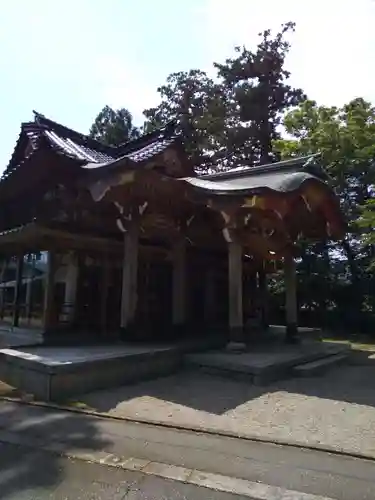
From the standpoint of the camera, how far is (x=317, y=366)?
7762 millimetres

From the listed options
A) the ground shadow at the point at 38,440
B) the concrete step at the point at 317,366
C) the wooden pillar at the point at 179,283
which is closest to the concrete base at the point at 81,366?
the ground shadow at the point at 38,440

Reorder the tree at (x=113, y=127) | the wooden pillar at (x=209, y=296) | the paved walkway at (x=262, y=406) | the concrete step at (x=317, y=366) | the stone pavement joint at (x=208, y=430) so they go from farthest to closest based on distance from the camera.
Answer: the tree at (x=113, y=127) → the wooden pillar at (x=209, y=296) → the concrete step at (x=317, y=366) → the paved walkway at (x=262, y=406) → the stone pavement joint at (x=208, y=430)

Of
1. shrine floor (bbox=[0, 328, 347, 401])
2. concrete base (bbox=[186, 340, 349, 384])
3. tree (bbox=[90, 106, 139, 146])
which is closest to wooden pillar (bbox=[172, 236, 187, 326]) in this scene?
shrine floor (bbox=[0, 328, 347, 401])

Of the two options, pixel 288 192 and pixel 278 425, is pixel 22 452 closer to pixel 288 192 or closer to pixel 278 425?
pixel 278 425

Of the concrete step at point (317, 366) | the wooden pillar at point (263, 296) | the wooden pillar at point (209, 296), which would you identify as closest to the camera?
the concrete step at point (317, 366)

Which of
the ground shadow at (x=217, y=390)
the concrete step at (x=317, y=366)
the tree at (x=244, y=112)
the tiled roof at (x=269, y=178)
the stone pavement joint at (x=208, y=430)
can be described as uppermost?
the tree at (x=244, y=112)

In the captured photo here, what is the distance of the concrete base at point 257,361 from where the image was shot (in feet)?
21.9

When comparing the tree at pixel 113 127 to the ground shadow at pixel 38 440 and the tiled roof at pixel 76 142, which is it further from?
the ground shadow at pixel 38 440

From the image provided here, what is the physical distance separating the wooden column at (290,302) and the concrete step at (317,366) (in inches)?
46.4

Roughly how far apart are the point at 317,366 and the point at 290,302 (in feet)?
8.47

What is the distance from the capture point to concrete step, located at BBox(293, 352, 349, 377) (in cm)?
738

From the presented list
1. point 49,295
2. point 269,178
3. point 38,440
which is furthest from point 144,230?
point 38,440

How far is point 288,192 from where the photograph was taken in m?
8.01

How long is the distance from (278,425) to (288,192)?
4.60 meters
